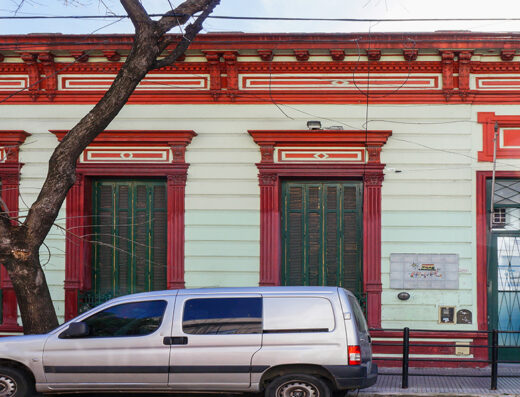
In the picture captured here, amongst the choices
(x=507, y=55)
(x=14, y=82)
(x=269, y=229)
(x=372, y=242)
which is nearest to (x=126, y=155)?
(x=14, y=82)

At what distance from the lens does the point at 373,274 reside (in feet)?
39.7

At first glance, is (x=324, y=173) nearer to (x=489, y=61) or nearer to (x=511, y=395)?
(x=489, y=61)

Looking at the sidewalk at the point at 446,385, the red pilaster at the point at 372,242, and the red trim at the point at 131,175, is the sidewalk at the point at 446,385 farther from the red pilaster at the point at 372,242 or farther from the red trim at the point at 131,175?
the red trim at the point at 131,175

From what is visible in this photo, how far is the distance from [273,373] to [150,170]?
534 centimetres

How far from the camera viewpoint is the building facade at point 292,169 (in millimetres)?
12102

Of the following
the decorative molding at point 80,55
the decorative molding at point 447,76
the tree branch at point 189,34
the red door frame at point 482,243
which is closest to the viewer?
the tree branch at point 189,34

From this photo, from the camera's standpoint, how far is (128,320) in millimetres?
8734

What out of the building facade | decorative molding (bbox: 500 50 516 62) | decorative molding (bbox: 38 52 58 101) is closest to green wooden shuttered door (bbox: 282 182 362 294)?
the building facade

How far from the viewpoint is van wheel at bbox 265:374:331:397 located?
8414 millimetres

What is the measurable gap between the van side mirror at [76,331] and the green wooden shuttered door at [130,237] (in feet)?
13.4

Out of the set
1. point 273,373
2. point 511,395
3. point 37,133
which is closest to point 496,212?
point 511,395

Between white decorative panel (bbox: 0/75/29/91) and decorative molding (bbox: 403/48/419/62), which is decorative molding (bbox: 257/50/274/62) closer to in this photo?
decorative molding (bbox: 403/48/419/62)

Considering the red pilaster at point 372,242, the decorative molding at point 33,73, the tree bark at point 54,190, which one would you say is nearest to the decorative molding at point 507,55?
the red pilaster at point 372,242

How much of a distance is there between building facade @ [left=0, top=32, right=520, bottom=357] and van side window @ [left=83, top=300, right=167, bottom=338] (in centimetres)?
359
